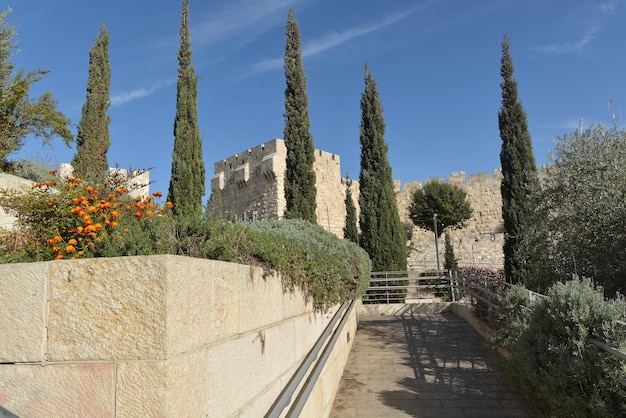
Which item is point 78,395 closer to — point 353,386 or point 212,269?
point 212,269

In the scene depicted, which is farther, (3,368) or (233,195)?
(233,195)

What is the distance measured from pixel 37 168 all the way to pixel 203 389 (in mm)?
12759

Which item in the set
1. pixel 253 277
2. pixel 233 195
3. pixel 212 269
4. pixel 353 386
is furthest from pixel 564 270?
pixel 233 195

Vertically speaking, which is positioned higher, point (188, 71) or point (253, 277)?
point (188, 71)

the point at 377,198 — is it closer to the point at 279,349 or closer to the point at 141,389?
the point at 279,349

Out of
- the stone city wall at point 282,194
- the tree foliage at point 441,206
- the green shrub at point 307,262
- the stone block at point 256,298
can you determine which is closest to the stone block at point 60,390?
the stone block at point 256,298

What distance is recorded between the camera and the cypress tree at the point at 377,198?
15586 mm

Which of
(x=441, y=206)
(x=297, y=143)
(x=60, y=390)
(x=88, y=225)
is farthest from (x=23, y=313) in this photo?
(x=441, y=206)

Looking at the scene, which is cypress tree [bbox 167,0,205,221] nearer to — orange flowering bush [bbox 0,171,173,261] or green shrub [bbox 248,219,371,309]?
green shrub [bbox 248,219,371,309]

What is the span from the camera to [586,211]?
7539 mm

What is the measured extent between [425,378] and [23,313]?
5101mm

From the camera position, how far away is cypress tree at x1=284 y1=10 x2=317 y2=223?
1476 centimetres

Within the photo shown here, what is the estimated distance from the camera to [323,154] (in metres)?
30.2

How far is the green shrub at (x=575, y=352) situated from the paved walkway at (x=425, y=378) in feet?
2.73
